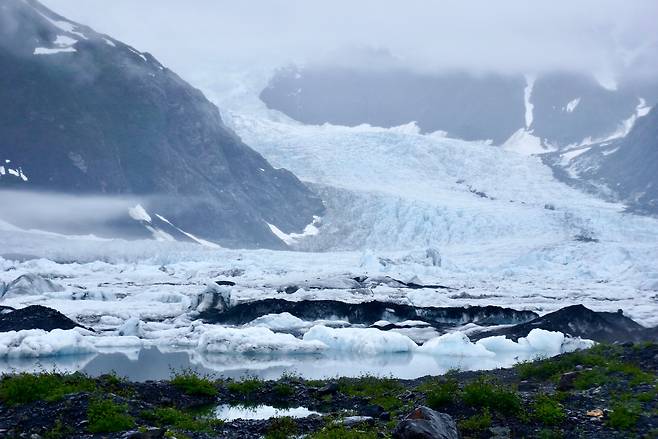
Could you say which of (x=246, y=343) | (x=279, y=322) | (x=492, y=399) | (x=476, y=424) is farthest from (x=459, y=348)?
(x=476, y=424)

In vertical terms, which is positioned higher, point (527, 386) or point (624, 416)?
point (527, 386)

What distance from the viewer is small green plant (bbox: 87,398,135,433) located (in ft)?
34.3

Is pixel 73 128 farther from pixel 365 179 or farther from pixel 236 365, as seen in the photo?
pixel 236 365

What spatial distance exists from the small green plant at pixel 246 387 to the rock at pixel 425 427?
6.56 metres

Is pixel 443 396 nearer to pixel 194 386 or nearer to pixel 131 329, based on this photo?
pixel 194 386

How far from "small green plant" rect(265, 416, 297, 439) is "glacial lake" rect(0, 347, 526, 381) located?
11.4m

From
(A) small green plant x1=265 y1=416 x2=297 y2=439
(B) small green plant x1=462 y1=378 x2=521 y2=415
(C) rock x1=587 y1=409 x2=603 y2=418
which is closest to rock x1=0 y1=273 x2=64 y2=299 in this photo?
(A) small green plant x1=265 y1=416 x2=297 y2=439

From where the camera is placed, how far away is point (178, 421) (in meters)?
11.5

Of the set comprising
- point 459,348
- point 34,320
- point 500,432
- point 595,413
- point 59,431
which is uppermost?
point 34,320

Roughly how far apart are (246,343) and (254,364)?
110 inches

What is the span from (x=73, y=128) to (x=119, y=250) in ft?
146

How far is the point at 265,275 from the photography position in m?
58.6

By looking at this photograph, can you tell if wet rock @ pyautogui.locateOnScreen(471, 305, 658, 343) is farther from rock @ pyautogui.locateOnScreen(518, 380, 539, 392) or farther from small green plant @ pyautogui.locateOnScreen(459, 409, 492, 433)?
small green plant @ pyautogui.locateOnScreen(459, 409, 492, 433)

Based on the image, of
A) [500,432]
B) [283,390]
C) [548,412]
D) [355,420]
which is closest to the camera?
[500,432]
